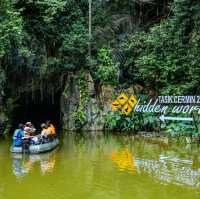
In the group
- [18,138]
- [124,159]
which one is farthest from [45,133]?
[124,159]

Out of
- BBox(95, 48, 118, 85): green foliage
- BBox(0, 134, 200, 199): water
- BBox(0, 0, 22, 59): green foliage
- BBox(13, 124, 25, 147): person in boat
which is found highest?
BBox(0, 0, 22, 59): green foliage

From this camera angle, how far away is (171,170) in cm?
1550

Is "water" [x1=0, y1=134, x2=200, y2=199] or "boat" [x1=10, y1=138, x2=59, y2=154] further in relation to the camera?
"boat" [x1=10, y1=138, x2=59, y2=154]

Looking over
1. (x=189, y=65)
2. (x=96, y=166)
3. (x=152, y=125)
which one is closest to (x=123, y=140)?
(x=152, y=125)

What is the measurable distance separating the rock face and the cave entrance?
2.57m

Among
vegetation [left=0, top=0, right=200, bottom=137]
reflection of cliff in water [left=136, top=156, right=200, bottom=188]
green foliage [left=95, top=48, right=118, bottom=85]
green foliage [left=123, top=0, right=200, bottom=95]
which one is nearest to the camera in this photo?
reflection of cliff in water [left=136, top=156, right=200, bottom=188]

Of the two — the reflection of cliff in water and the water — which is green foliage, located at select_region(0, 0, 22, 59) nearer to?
the water

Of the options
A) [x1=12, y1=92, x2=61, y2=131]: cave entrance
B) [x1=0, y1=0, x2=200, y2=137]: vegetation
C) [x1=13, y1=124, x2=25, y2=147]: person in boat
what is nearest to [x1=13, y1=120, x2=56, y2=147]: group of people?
[x1=13, y1=124, x2=25, y2=147]: person in boat

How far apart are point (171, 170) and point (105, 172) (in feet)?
7.17

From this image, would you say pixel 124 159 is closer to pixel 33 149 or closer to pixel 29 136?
pixel 33 149

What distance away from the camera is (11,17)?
23.9m

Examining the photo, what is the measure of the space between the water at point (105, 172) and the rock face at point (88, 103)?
18.5 feet

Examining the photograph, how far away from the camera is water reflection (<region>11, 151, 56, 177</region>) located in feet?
51.7

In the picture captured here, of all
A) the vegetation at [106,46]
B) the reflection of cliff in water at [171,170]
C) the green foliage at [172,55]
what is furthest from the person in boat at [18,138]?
the green foliage at [172,55]
